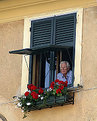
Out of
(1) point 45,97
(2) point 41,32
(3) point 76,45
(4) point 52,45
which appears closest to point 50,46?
(4) point 52,45

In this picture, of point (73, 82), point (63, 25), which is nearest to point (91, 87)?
point (73, 82)

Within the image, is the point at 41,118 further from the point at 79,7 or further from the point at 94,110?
the point at 79,7

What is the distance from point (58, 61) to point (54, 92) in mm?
898

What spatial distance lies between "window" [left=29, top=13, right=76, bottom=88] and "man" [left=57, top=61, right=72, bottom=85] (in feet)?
0.35

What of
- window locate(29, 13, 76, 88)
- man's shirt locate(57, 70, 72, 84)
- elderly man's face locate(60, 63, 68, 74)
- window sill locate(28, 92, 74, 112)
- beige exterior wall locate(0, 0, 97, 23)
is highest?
beige exterior wall locate(0, 0, 97, 23)

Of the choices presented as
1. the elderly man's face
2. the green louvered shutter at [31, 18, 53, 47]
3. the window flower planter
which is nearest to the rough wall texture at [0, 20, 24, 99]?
the green louvered shutter at [31, 18, 53, 47]

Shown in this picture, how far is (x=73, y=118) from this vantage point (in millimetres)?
15594

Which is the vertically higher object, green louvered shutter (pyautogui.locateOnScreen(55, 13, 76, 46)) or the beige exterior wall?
the beige exterior wall

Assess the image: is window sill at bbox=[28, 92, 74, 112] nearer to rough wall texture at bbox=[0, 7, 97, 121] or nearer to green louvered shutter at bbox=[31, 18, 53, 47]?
rough wall texture at bbox=[0, 7, 97, 121]

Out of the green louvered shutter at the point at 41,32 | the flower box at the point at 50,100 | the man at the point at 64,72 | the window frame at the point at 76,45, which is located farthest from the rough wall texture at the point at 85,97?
the green louvered shutter at the point at 41,32

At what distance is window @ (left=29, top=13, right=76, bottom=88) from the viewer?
16075mm

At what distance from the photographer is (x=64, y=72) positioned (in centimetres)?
1609

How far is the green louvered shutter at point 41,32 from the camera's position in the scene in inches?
646

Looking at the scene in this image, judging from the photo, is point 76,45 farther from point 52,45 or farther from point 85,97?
point 85,97
